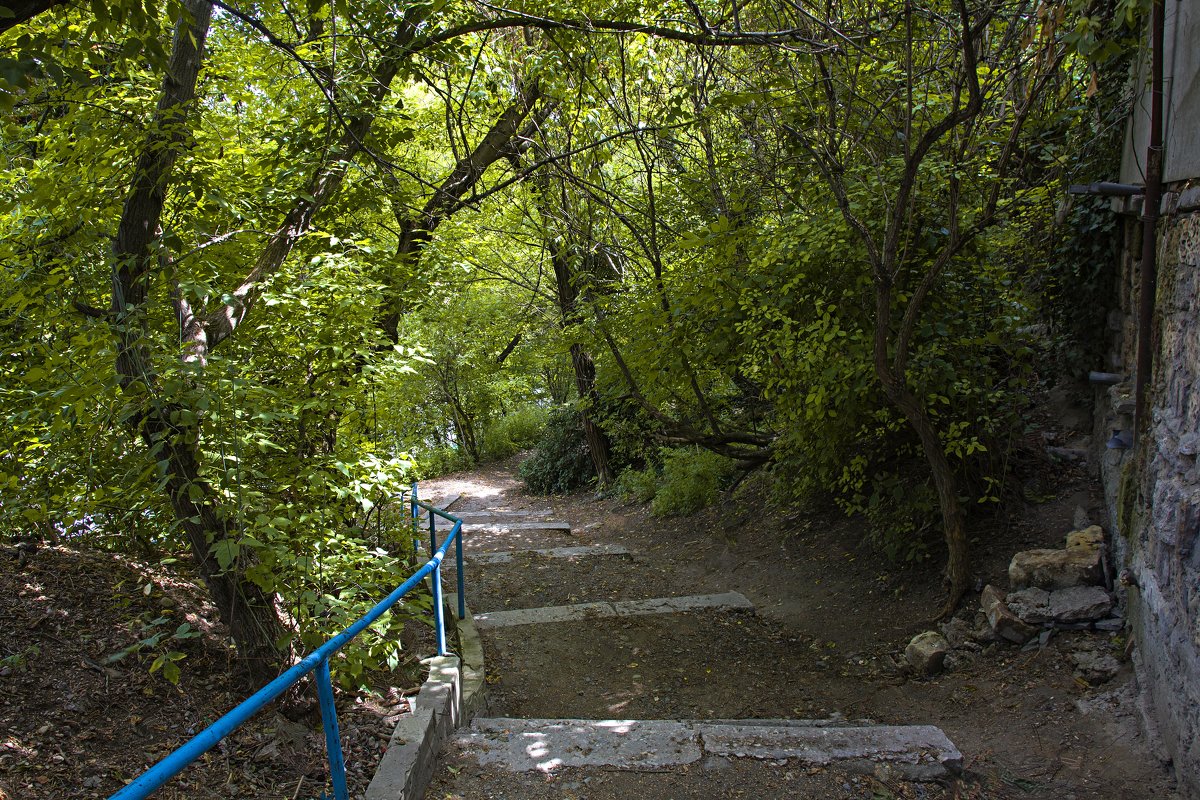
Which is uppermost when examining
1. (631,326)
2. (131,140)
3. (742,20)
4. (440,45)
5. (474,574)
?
(742,20)

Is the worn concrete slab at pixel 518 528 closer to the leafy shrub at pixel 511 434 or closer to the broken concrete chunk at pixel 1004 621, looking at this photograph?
the broken concrete chunk at pixel 1004 621

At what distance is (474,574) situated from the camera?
8.01m

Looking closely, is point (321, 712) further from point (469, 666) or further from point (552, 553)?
point (552, 553)

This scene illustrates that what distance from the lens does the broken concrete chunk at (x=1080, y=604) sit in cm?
429

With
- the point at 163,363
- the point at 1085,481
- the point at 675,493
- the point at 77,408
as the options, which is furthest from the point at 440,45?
the point at 675,493

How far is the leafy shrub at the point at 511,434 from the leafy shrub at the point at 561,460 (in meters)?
4.09

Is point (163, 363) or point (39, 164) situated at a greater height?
point (39, 164)

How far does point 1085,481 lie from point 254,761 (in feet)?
17.8

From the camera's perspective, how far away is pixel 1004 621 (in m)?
4.61

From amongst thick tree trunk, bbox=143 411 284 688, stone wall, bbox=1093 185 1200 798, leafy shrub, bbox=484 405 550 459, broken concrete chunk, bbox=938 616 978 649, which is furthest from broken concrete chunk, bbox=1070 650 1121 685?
leafy shrub, bbox=484 405 550 459

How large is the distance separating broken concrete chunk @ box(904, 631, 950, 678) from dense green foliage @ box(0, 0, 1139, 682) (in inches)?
30.6

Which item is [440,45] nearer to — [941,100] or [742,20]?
[742,20]

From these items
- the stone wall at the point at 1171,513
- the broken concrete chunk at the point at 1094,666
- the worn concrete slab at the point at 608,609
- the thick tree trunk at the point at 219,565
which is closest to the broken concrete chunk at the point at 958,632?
the broken concrete chunk at the point at 1094,666

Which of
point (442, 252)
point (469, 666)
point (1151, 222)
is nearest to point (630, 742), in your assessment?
point (469, 666)
